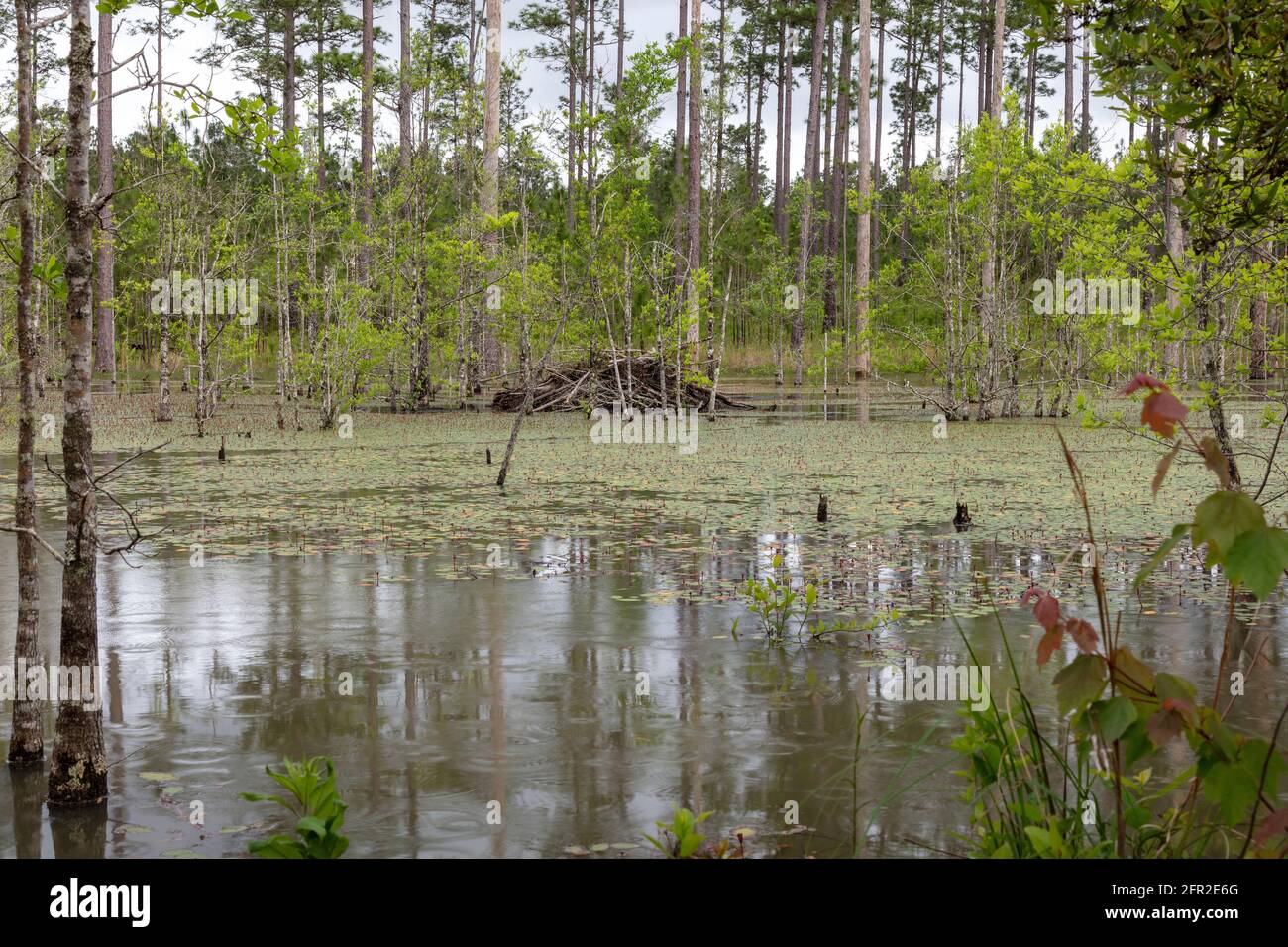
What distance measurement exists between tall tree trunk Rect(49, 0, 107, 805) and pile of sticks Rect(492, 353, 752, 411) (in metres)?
19.5

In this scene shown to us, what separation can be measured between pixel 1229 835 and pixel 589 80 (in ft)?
132

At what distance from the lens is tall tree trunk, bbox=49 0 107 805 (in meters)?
4.60

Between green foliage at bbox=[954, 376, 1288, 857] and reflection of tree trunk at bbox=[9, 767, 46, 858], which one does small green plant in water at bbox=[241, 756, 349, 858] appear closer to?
reflection of tree trunk at bbox=[9, 767, 46, 858]

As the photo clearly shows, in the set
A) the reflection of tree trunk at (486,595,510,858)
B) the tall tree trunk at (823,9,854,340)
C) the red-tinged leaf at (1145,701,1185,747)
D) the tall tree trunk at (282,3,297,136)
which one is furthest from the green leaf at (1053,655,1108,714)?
the tall tree trunk at (282,3,297,136)

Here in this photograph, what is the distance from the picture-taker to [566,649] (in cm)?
705

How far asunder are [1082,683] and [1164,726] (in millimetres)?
159

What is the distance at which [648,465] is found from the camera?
1658 cm

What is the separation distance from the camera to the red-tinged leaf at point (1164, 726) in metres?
2.25

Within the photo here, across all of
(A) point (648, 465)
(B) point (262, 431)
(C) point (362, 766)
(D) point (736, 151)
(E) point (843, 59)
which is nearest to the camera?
(C) point (362, 766)

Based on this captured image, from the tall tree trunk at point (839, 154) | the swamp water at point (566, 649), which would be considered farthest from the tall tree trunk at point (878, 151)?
the swamp water at point (566, 649)

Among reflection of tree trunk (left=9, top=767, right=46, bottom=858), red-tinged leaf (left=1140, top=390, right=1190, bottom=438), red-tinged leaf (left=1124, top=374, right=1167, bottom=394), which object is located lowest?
reflection of tree trunk (left=9, top=767, right=46, bottom=858)
